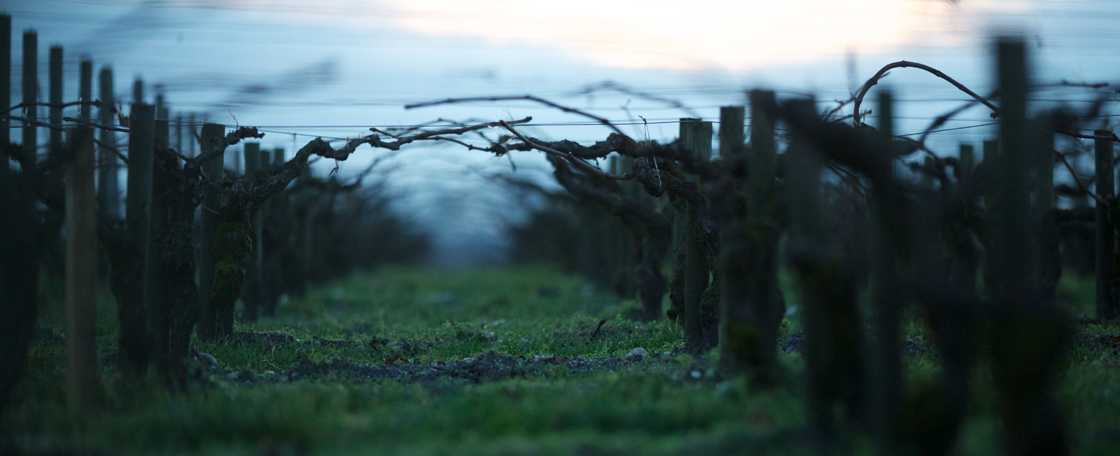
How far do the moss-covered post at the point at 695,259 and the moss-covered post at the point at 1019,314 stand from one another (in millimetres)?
3772

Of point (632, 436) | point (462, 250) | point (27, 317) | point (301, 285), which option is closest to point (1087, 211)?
point (632, 436)

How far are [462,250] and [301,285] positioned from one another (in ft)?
180

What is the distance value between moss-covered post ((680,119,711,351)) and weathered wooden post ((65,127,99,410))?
5266mm

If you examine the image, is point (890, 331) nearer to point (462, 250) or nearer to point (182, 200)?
point (182, 200)

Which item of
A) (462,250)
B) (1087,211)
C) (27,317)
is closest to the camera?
(27,317)

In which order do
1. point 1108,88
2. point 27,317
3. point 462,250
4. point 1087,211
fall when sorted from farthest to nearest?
point 462,250, point 1087,211, point 1108,88, point 27,317

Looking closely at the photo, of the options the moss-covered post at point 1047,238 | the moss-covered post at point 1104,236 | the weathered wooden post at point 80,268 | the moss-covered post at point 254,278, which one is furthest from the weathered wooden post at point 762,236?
the moss-covered post at point 254,278

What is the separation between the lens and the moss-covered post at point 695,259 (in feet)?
25.2

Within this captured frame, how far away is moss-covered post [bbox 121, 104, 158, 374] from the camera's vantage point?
5660 millimetres

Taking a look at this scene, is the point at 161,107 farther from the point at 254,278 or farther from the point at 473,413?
the point at 473,413

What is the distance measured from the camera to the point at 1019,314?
140 inches

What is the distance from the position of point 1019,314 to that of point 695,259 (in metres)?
4.37

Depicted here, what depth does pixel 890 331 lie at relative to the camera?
156 inches

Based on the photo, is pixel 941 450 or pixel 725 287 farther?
pixel 725 287
